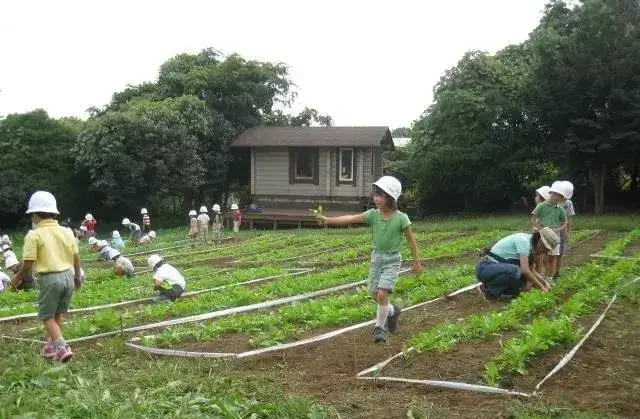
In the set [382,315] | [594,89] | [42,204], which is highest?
[594,89]

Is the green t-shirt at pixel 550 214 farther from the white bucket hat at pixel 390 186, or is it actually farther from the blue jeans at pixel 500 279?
the white bucket hat at pixel 390 186

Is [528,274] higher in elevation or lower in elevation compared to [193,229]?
higher

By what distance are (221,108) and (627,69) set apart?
19187mm

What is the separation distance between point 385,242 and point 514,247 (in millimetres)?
3049

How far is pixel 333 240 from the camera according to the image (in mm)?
20094

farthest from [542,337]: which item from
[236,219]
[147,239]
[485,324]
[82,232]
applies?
[82,232]

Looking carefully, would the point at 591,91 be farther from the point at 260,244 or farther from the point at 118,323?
the point at 118,323

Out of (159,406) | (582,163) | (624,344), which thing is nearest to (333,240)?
(582,163)

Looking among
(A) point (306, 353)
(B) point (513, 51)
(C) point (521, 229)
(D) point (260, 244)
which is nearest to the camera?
(A) point (306, 353)

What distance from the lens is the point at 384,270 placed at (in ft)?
22.8

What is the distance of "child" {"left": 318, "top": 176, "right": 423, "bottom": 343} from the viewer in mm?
6891

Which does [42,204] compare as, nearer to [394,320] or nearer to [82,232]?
[394,320]

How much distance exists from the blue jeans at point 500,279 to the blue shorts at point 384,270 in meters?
2.53

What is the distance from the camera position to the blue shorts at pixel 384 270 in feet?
22.6
